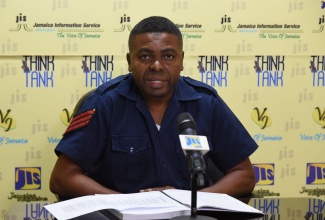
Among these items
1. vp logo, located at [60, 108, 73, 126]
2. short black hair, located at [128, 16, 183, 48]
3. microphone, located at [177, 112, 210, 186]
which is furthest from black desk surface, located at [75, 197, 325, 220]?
vp logo, located at [60, 108, 73, 126]

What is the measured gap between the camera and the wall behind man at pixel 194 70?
2.85 meters

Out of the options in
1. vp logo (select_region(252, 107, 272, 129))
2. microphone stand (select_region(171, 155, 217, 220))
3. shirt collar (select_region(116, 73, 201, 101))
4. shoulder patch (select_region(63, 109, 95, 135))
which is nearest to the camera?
microphone stand (select_region(171, 155, 217, 220))

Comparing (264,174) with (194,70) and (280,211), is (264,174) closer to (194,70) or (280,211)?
(194,70)

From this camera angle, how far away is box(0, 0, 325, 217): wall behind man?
285 centimetres

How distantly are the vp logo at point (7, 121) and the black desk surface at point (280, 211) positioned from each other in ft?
4.84

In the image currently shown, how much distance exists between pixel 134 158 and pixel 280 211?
65 centimetres

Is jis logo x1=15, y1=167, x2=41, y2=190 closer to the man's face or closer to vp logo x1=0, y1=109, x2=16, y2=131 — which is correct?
vp logo x1=0, y1=109, x2=16, y2=131

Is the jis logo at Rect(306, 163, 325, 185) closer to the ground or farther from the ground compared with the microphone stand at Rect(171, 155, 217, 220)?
closer to the ground

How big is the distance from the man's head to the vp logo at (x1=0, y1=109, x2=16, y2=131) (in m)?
1.04

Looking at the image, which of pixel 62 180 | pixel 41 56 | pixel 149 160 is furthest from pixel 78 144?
pixel 41 56

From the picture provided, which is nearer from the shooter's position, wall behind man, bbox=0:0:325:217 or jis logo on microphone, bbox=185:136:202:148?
jis logo on microphone, bbox=185:136:202:148

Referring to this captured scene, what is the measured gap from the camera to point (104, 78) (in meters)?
2.93

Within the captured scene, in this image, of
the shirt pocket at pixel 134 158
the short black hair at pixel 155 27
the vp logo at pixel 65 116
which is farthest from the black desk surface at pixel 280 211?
the vp logo at pixel 65 116

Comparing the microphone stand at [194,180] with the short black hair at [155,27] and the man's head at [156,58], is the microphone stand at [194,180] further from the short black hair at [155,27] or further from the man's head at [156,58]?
the short black hair at [155,27]
